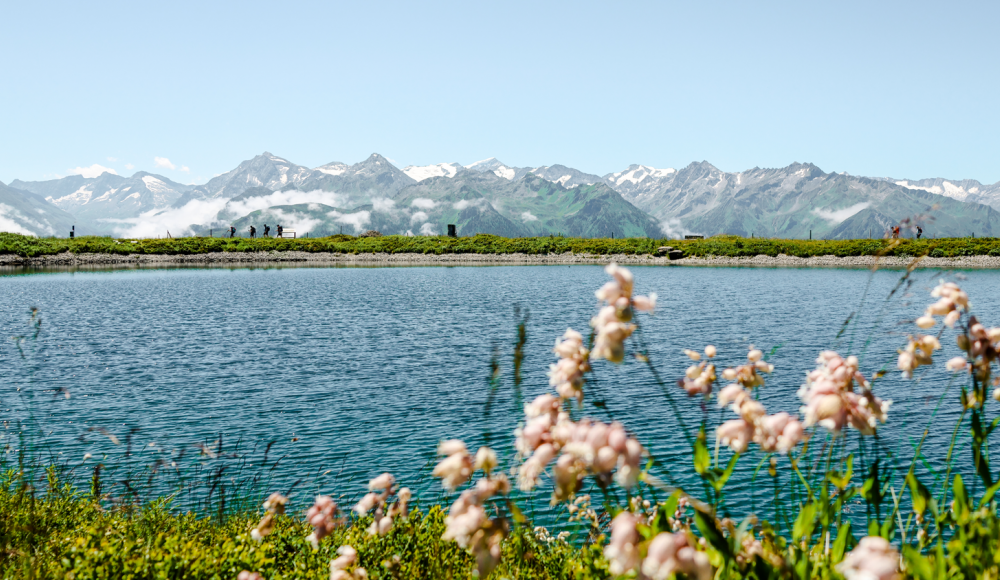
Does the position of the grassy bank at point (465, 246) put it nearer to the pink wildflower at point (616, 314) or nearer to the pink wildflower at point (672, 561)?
the pink wildflower at point (616, 314)

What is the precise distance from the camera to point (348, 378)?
1104 inches

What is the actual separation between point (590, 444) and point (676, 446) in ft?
52.5

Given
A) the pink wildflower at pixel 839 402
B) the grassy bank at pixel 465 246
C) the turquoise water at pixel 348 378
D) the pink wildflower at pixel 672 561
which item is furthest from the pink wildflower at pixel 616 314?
the grassy bank at pixel 465 246

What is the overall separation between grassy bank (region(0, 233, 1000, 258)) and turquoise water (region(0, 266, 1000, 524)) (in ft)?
305

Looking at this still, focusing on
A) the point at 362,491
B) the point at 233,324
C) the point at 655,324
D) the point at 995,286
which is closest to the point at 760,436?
the point at 362,491

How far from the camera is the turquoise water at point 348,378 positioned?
17.5 meters

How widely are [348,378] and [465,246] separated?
156945 mm

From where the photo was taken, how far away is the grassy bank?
145250 millimetres

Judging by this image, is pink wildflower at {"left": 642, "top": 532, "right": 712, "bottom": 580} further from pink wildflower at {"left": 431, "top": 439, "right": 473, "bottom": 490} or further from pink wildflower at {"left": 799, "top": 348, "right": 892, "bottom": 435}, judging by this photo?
pink wildflower at {"left": 799, "top": 348, "right": 892, "bottom": 435}

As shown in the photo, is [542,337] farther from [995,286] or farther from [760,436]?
[995,286]

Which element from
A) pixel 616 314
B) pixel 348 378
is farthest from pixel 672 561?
pixel 348 378

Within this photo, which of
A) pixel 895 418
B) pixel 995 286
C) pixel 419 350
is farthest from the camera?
pixel 995 286

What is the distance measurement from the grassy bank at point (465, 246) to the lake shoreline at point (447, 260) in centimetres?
293

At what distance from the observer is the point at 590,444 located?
3453 millimetres
